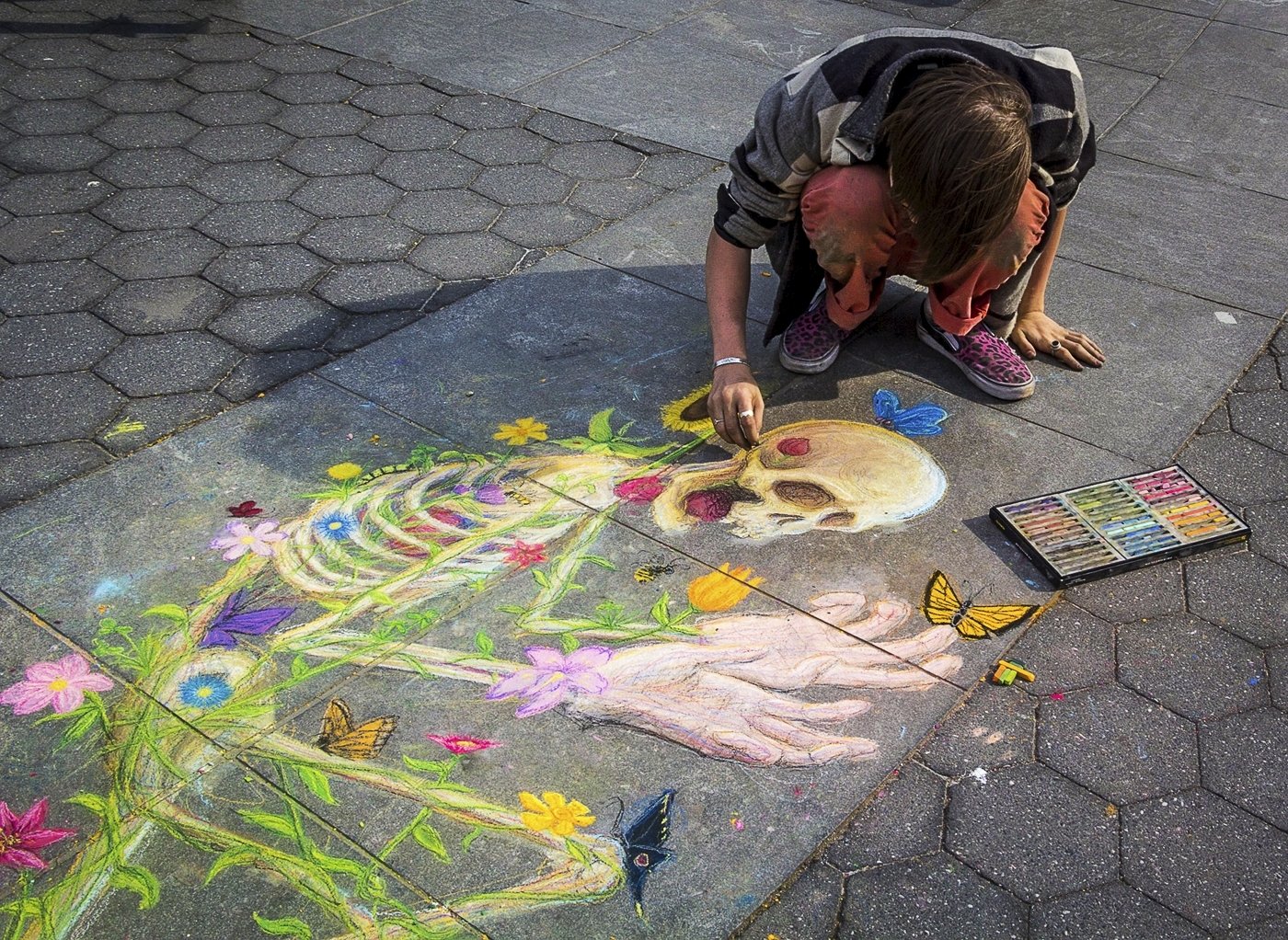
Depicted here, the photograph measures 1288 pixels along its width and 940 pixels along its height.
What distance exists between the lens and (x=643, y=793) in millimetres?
1741

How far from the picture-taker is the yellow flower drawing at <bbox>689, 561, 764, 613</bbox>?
209cm

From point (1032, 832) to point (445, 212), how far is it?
2443 millimetres

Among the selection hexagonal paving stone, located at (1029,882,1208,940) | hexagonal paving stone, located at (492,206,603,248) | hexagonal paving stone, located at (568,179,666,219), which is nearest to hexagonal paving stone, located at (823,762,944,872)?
hexagonal paving stone, located at (1029,882,1208,940)

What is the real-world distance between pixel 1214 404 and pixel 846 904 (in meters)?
1.65

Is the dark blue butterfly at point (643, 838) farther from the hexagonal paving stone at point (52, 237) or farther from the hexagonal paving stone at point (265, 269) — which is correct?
the hexagonal paving stone at point (52, 237)

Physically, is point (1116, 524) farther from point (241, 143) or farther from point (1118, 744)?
point (241, 143)

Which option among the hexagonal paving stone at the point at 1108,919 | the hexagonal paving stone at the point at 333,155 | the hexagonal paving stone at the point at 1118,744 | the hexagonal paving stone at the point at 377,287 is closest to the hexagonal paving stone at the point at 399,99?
the hexagonal paving stone at the point at 333,155

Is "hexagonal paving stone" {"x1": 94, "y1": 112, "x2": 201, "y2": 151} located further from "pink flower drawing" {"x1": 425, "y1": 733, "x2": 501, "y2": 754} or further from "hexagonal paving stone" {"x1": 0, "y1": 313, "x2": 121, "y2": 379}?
"pink flower drawing" {"x1": 425, "y1": 733, "x2": 501, "y2": 754}

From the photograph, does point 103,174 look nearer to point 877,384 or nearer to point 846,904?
point 877,384

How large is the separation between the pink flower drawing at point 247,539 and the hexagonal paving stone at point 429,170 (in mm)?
1636

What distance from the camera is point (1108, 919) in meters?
1.58

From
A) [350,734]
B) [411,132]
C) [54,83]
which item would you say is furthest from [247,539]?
[54,83]

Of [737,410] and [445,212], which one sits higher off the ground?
[737,410]

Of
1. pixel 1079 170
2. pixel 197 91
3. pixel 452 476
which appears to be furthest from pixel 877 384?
pixel 197 91
